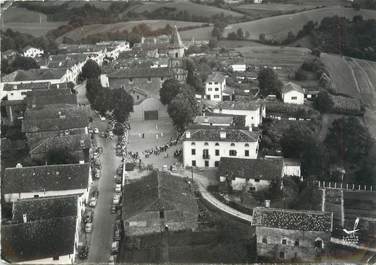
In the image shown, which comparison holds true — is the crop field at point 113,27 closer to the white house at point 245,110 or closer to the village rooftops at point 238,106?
the village rooftops at point 238,106

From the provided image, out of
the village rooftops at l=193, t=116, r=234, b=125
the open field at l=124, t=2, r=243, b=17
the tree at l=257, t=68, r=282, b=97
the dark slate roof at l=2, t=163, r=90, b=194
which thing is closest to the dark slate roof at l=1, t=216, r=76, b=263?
the dark slate roof at l=2, t=163, r=90, b=194

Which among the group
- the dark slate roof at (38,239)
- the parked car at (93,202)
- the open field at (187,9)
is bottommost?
the parked car at (93,202)

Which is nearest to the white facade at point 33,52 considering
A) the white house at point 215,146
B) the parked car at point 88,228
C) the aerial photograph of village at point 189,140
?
the aerial photograph of village at point 189,140

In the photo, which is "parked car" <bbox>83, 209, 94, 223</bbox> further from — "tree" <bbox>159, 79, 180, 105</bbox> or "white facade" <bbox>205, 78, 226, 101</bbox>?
"white facade" <bbox>205, 78, 226, 101</bbox>

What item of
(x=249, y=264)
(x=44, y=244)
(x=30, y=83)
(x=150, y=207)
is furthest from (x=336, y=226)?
(x=30, y=83)

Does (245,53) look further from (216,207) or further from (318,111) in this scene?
(216,207)
